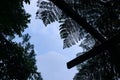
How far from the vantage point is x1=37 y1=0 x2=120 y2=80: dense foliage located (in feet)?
3.24

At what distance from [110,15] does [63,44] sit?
169 mm

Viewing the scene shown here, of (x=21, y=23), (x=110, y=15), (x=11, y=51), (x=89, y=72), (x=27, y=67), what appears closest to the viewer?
(x=110, y=15)

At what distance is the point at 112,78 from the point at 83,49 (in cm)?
22

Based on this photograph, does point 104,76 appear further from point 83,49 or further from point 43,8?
point 43,8

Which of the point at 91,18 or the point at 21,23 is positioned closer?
the point at 91,18

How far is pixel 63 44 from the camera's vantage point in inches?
40.6

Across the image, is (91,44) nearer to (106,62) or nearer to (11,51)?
(106,62)

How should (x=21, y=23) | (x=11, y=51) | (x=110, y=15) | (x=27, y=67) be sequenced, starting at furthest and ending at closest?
(x=27, y=67) < (x=11, y=51) < (x=21, y=23) < (x=110, y=15)

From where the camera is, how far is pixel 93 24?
1042mm

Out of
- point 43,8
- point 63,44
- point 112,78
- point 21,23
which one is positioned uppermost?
point 21,23

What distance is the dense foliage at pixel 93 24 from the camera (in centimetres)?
99

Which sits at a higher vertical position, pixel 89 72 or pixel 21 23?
pixel 21 23

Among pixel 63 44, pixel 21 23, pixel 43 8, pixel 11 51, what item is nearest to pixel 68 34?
pixel 63 44

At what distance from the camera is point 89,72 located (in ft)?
3.60
